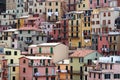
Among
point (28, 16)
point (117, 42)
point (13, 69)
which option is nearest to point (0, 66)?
point (13, 69)

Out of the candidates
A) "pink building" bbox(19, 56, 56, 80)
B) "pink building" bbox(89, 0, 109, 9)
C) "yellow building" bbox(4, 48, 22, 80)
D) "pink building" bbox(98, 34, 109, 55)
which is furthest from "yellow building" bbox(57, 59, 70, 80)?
"pink building" bbox(89, 0, 109, 9)

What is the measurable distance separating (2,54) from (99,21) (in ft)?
51.0

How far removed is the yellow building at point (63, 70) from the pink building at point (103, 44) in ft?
17.5

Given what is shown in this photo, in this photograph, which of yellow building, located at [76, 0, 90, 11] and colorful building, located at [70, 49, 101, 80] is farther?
yellow building, located at [76, 0, 90, 11]

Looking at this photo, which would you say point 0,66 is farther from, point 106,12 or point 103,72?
point 106,12

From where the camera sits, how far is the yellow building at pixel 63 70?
237 feet

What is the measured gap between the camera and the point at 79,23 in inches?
3305

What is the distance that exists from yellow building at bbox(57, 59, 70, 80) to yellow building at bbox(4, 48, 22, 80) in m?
5.04

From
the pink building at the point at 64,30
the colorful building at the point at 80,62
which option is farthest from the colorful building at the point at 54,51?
the pink building at the point at 64,30

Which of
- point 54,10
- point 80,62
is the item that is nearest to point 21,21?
point 54,10

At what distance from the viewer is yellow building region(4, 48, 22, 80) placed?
7119cm

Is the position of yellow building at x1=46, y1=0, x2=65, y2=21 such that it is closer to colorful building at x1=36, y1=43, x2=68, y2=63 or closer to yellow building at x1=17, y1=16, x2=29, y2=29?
yellow building at x1=17, y1=16, x2=29, y2=29

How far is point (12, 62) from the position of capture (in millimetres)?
73000

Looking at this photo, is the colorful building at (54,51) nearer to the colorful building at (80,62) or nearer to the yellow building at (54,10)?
the colorful building at (80,62)
